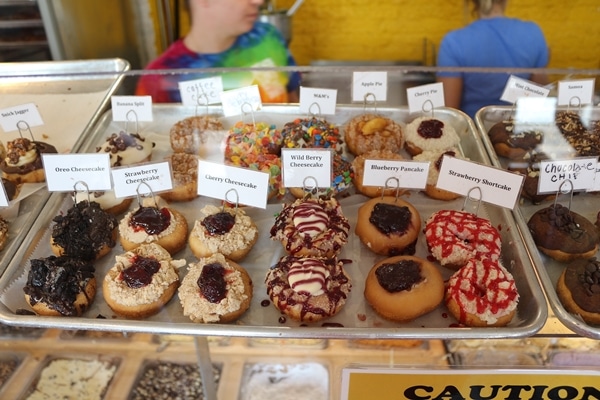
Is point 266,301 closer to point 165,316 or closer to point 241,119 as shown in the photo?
point 165,316

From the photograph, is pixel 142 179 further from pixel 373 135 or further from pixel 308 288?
pixel 373 135

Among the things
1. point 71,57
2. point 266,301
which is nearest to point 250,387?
point 266,301

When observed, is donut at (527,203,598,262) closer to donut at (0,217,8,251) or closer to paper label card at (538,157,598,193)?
paper label card at (538,157,598,193)

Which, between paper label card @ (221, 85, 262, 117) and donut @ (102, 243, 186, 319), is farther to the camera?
paper label card @ (221, 85, 262, 117)

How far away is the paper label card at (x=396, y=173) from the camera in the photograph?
7.54 feet

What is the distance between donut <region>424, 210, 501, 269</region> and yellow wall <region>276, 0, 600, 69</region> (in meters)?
3.35

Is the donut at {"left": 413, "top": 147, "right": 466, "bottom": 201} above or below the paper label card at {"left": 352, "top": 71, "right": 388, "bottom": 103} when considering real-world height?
below

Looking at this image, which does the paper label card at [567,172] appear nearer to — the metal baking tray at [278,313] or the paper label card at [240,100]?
the metal baking tray at [278,313]

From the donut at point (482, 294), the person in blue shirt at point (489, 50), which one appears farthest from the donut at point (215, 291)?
the person in blue shirt at point (489, 50)

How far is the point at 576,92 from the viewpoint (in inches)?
112

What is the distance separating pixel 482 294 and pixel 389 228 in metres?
0.51

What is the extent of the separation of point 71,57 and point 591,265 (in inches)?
173

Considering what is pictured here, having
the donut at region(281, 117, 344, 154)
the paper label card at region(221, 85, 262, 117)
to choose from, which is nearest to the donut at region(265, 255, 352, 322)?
the donut at region(281, 117, 344, 154)

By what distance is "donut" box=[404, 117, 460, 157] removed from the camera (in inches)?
115
